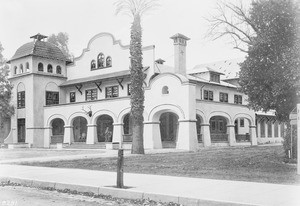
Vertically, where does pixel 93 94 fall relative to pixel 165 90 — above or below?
above

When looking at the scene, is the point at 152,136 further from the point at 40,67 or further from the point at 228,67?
the point at 228,67

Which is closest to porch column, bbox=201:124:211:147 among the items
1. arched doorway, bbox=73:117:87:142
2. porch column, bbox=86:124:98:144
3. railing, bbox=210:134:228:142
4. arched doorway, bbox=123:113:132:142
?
A: railing, bbox=210:134:228:142

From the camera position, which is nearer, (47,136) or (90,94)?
(47,136)

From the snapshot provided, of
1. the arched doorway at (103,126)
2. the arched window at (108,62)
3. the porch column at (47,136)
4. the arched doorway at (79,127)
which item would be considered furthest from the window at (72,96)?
the arched window at (108,62)

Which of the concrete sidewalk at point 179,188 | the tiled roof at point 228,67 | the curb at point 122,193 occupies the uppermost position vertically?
the tiled roof at point 228,67

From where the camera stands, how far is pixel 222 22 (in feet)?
88.5

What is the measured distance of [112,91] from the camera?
38688 millimetres

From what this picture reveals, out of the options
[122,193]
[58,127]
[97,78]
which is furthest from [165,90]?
[122,193]

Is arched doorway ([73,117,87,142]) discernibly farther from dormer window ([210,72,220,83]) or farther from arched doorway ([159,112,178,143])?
dormer window ([210,72,220,83])

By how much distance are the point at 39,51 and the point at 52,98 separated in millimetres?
5008

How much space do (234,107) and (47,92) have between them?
62.1 ft

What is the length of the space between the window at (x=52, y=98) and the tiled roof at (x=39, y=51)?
3.77 metres

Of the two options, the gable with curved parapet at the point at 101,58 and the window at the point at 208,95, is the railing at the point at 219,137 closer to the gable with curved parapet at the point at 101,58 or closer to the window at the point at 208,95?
the window at the point at 208,95

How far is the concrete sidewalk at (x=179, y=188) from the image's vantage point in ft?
26.5
